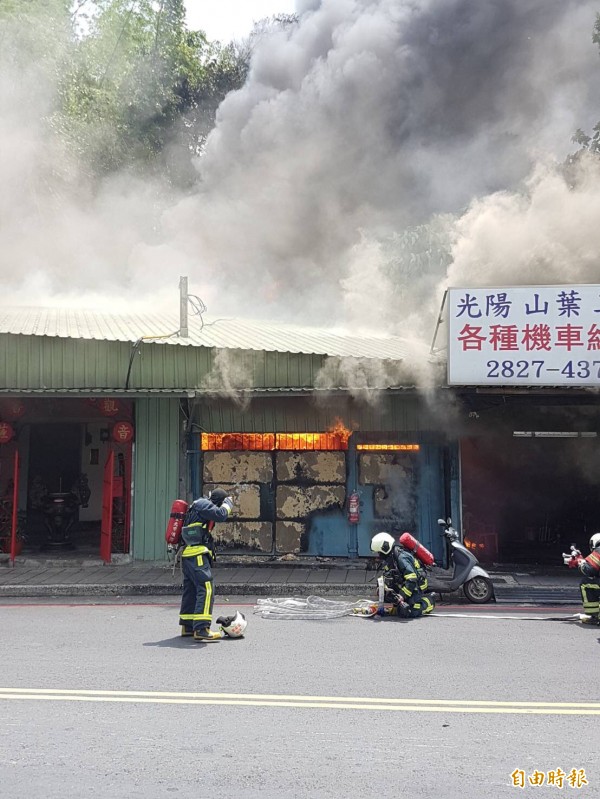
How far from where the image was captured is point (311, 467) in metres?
11.4

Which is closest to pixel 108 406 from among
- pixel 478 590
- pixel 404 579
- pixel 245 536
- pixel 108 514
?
pixel 108 514

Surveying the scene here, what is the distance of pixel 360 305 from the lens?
61.1 ft

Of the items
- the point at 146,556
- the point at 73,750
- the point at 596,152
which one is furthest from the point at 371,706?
the point at 596,152

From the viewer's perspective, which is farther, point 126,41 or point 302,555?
point 126,41

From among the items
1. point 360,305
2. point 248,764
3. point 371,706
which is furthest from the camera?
point 360,305

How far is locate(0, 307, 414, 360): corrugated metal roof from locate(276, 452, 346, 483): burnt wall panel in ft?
5.59

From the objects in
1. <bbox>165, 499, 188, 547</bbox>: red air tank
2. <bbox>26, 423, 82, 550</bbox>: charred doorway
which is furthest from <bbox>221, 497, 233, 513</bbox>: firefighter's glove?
<bbox>26, 423, 82, 550</bbox>: charred doorway

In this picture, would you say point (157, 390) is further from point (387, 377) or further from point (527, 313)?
point (527, 313)

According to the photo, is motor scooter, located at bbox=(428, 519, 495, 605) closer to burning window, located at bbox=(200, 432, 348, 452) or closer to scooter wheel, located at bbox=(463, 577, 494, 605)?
scooter wheel, located at bbox=(463, 577, 494, 605)

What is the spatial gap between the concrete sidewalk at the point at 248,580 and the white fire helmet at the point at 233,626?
8.42 feet

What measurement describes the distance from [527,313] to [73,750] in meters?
8.10

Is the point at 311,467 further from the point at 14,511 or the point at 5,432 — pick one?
the point at 5,432

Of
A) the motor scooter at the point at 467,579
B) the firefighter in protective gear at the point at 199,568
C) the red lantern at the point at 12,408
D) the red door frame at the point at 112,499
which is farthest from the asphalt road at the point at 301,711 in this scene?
the red lantern at the point at 12,408

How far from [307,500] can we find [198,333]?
372 cm
